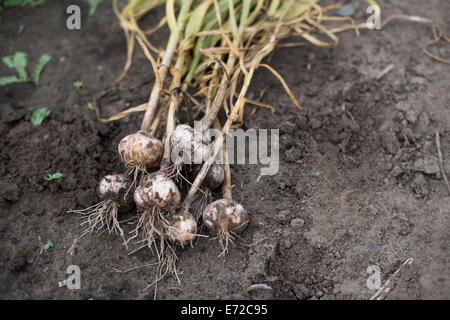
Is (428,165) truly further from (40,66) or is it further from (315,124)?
(40,66)

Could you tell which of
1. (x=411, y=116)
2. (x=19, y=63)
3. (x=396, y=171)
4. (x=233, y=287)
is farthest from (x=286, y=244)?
(x=19, y=63)

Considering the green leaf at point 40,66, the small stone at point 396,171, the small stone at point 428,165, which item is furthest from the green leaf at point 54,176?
the small stone at point 428,165

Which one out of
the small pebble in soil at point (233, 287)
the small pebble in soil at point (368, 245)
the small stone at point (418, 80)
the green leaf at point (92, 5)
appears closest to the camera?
the small pebble in soil at point (233, 287)

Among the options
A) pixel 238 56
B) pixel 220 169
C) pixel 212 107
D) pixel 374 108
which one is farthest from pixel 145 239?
pixel 374 108

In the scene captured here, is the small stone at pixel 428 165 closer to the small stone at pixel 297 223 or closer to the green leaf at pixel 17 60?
the small stone at pixel 297 223

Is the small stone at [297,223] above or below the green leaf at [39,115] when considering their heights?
below
